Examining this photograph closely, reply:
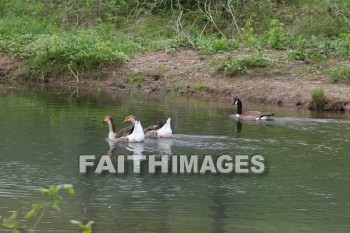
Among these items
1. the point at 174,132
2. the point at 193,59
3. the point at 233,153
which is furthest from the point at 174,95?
the point at 233,153

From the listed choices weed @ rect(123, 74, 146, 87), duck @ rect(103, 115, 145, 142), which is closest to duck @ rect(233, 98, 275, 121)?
duck @ rect(103, 115, 145, 142)

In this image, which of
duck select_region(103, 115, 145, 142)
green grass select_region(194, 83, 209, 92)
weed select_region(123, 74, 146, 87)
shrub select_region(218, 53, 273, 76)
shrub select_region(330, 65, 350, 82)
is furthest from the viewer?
weed select_region(123, 74, 146, 87)

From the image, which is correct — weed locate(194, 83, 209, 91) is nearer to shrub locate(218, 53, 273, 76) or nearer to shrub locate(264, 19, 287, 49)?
shrub locate(218, 53, 273, 76)

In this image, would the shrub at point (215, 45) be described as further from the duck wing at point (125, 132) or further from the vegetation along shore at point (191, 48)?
the duck wing at point (125, 132)

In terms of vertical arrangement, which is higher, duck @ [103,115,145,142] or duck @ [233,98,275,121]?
duck @ [233,98,275,121]

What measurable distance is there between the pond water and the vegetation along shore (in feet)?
7.16

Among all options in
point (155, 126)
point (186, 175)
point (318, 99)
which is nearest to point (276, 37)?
point (318, 99)

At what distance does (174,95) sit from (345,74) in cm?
410

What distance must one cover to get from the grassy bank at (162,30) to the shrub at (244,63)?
26 mm

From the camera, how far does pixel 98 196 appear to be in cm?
1161

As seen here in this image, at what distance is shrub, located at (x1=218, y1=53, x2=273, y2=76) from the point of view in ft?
74.5

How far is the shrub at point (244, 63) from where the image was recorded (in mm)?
22703

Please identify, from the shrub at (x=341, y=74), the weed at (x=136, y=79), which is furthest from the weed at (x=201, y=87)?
the shrub at (x=341, y=74)

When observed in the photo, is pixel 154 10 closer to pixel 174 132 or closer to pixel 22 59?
pixel 22 59
